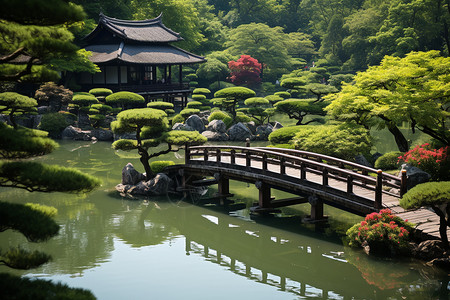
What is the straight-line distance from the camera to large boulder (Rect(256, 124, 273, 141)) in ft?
114

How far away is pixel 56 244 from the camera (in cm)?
1505

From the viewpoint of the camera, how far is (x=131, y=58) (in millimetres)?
38156

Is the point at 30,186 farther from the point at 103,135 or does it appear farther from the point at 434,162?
the point at 103,135

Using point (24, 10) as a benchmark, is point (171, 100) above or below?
below

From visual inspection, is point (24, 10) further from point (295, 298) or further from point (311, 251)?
point (311, 251)

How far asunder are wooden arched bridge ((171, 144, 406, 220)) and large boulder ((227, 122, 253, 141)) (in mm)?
12833

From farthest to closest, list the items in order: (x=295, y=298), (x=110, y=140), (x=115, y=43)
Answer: (x=115, y=43) < (x=110, y=140) < (x=295, y=298)

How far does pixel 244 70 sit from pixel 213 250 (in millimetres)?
37844

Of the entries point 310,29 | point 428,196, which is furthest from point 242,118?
point 310,29

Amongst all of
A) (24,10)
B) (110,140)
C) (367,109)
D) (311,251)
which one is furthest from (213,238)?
(110,140)

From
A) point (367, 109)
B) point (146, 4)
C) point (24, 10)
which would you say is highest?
point (146, 4)

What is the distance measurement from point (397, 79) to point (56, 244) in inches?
499

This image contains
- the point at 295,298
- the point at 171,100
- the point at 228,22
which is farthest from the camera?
the point at 228,22

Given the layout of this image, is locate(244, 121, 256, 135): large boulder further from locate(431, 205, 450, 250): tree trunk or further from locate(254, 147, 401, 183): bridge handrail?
locate(431, 205, 450, 250): tree trunk
